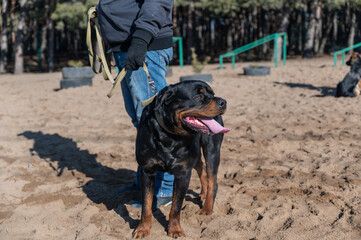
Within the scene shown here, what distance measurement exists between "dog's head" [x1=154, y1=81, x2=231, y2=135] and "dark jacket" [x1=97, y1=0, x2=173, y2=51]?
56 cm

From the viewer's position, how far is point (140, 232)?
310cm

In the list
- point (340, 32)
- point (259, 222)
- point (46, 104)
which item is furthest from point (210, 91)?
point (340, 32)

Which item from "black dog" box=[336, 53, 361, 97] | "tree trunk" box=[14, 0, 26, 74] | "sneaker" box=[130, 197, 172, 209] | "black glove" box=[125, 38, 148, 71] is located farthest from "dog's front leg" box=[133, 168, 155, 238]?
"tree trunk" box=[14, 0, 26, 74]

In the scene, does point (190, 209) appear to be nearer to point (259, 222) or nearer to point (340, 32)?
point (259, 222)

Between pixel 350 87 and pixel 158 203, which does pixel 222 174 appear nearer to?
pixel 158 203

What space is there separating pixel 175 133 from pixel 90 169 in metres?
2.42

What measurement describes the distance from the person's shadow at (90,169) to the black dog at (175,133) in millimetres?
457

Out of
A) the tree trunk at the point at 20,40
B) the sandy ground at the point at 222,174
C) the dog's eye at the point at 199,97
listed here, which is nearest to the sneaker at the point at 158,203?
the sandy ground at the point at 222,174

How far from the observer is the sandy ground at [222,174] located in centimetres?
325

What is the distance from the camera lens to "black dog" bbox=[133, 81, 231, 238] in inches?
110

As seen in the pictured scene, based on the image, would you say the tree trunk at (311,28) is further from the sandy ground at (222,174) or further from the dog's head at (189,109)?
the dog's head at (189,109)

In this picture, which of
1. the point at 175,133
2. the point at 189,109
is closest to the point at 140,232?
the point at 175,133

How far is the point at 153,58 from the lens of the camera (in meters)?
3.45

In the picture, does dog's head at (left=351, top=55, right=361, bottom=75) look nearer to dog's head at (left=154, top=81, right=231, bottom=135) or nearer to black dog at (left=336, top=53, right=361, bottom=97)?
black dog at (left=336, top=53, right=361, bottom=97)
